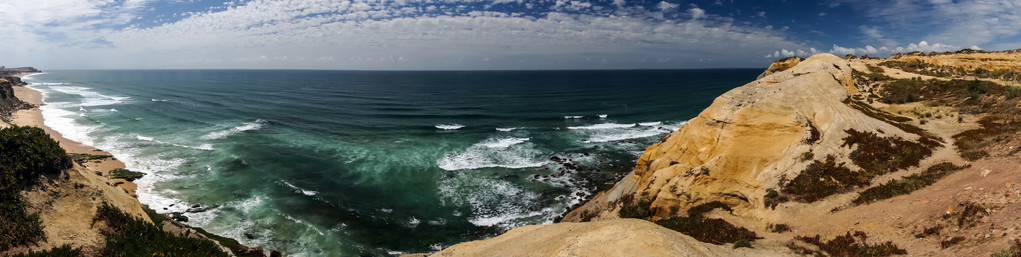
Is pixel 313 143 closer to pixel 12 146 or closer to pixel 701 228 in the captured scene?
pixel 12 146

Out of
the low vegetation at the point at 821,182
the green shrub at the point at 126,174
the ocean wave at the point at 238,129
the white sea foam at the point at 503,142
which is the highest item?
the low vegetation at the point at 821,182

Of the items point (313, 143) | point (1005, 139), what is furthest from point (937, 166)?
point (313, 143)

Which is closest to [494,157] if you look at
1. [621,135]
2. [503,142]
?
[503,142]

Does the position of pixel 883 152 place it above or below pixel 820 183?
above

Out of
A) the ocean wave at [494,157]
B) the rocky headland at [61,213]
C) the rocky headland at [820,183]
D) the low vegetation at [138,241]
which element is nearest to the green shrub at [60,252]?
the rocky headland at [61,213]

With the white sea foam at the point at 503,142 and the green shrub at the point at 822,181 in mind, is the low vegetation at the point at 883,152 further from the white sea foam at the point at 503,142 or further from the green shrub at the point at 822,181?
the white sea foam at the point at 503,142

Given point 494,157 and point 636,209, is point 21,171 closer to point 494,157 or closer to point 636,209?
point 636,209

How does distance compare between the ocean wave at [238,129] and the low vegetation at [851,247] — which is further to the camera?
the ocean wave at [238,129]
